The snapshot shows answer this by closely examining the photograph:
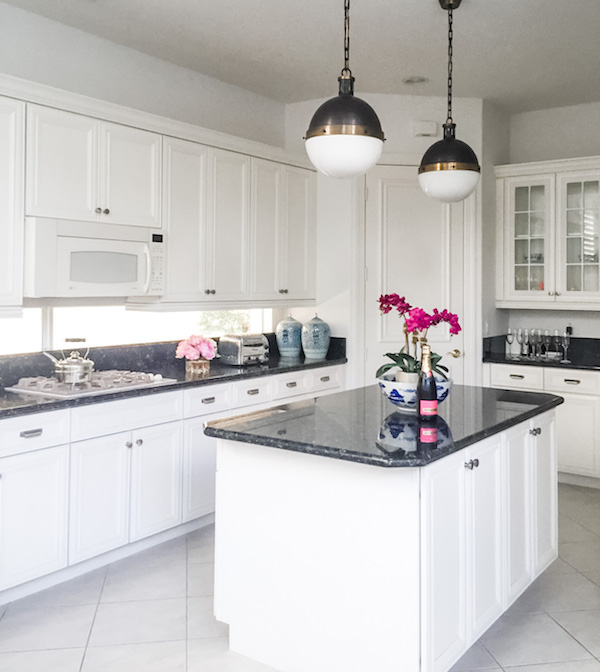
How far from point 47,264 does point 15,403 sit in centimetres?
75

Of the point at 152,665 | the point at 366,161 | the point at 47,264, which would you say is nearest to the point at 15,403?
the point at 47,264

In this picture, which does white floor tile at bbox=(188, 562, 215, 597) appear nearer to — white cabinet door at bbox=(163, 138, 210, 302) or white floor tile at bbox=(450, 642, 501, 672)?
white floor tile at bbox=(450, 642, 501, 672)

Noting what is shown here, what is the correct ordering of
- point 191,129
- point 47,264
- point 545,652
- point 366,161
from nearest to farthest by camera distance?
1. point 366,161
2. point 545,652
3. point 47,264
4. point 191,129

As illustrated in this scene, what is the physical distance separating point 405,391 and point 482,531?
2.03ft

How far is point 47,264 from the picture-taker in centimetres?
347

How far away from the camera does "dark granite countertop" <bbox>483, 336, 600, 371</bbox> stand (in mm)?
5113

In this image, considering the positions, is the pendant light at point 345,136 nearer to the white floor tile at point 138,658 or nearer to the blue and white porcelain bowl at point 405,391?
the blue and white porcelain bowl at point 405,391

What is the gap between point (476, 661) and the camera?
2639mm

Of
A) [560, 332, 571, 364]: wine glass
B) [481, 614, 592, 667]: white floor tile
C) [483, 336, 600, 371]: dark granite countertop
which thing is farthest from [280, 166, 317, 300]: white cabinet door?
[481, 614, 592, 667]: white floor tile

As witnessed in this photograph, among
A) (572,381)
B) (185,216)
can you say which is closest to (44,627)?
(185,216)

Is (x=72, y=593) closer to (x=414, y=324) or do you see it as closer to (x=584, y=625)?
(x=414, y=324)

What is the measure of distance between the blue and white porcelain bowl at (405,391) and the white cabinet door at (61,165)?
1.82 metres

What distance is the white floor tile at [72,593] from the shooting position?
3.11 metres

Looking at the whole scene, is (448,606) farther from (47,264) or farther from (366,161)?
(47,264)
